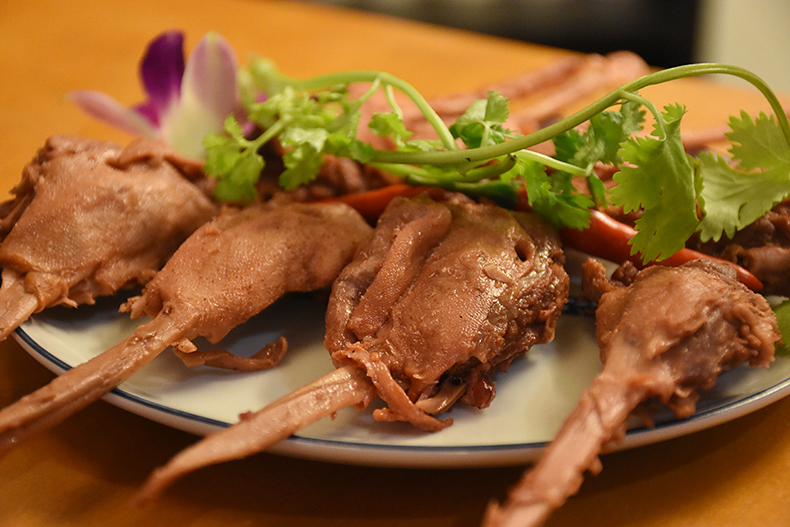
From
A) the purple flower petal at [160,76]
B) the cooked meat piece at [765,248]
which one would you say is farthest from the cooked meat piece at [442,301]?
the purple flower petal at [160,76]

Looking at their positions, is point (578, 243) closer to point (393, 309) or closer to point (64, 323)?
point (393, 309)

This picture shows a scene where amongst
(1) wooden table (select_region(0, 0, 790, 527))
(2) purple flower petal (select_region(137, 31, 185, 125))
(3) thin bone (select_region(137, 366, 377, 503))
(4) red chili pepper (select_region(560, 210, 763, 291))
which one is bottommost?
(1) wooden table (select_region(0, 0, 790, 527))

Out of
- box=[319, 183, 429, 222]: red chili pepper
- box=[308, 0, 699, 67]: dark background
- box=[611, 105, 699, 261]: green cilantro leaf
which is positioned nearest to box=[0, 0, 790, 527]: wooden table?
box=[611, 105, 699, 261]: green cilantro leaf

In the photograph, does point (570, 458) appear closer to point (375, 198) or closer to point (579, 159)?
point (579, 159)

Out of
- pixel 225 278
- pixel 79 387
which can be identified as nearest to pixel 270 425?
pixel 79 387

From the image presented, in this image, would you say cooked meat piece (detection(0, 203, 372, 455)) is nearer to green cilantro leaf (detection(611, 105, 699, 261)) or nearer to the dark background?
green cilantro leaf (detection(611, 105, 699, 261))

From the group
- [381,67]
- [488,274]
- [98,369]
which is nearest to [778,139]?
[488,274]
